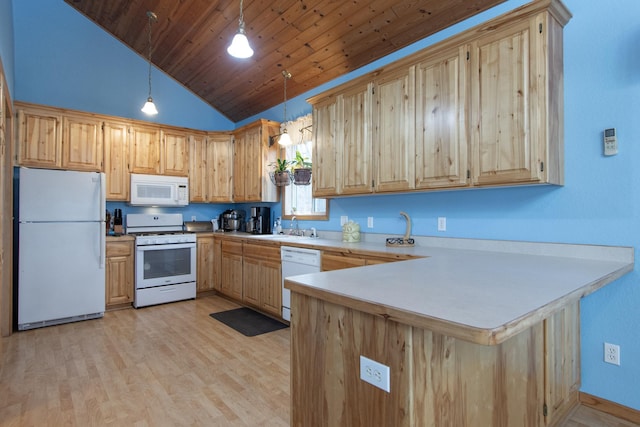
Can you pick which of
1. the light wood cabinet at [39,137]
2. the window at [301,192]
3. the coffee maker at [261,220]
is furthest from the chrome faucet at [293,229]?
the light wood cabinet at [39,137]

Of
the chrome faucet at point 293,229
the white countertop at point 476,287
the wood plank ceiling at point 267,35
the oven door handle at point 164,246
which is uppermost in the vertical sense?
the wood plank ceiling at point 267,35

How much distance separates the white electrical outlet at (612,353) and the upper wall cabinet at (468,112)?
1037 millimetres

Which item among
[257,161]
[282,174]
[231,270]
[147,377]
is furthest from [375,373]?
[257,161]

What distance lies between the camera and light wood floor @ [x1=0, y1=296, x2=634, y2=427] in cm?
204

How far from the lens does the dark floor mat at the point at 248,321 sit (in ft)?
11.6

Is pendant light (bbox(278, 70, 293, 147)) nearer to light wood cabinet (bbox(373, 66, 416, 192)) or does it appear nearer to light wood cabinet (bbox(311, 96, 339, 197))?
light wood cabinet (bbox(311, 96, 339, 197))

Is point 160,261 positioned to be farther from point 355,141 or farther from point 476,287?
point 476,287

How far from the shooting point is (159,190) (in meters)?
4.75

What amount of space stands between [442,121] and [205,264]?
150 inches

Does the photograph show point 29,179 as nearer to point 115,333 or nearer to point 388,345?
point 115,333

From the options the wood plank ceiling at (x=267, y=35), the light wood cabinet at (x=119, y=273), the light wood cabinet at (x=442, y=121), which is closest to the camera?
the light wood cabinet at (x=442, y=121)

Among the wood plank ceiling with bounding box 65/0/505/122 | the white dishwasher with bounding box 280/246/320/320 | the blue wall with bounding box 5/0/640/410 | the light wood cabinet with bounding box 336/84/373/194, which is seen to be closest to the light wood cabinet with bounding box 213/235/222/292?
the white dishwasher with bounding box 280/246/320/320

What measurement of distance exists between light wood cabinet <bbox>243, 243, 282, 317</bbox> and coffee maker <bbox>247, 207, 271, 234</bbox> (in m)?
0.54

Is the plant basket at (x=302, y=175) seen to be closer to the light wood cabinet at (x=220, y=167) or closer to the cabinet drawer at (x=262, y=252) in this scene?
the cabinet drawer at (x=262, y=252)
